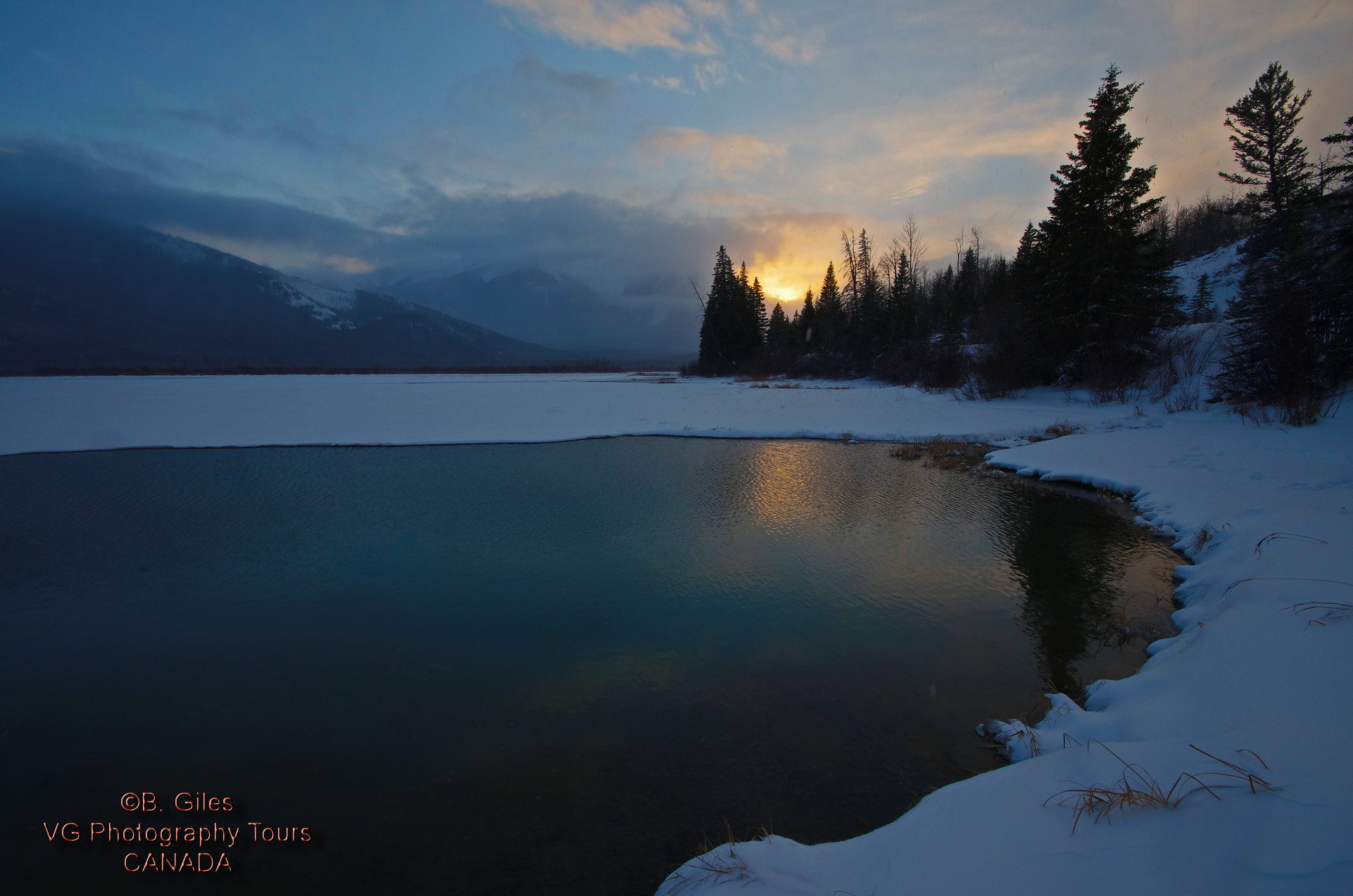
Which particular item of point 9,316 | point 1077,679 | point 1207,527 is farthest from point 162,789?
point 9,316

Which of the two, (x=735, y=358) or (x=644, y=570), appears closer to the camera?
(x=644, y=570)

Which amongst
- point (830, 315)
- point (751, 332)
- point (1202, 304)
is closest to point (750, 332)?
point (751, 332)

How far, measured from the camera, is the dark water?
12.1ft

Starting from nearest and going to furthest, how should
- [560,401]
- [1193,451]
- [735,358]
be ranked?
[1193,451] < [560,401] < [735,358]

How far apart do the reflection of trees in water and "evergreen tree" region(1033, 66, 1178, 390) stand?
14625 millimetres

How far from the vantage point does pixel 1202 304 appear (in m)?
32.8

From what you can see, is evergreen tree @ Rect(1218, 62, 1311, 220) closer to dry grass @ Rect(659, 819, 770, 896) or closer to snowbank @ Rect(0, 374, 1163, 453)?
snowbank @ Rect(0, 374, 1163, 453)

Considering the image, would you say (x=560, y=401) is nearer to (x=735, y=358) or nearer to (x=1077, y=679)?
(x=1077, y=679)

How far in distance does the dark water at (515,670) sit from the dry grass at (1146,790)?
126 centimetres

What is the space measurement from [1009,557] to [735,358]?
180ft

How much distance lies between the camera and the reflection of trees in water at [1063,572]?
5.77 m

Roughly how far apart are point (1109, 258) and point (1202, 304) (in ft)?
57.3

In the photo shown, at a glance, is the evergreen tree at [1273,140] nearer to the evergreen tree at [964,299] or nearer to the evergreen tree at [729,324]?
the evergreen tree at [964,299]

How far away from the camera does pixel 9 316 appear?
140 meters
